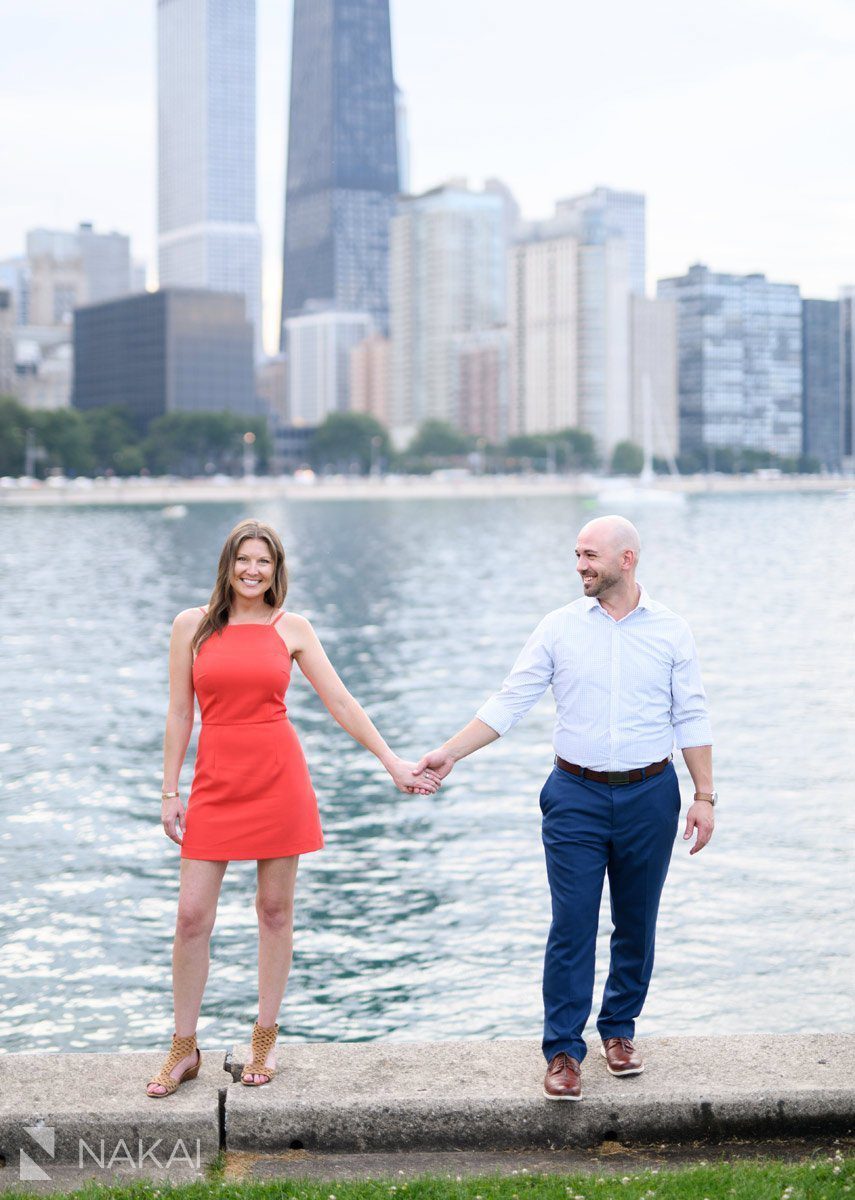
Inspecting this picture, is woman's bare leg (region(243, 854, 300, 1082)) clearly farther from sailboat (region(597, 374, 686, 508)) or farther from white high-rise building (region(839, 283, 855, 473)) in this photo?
sailboat (region(597, 374, 686, 508))

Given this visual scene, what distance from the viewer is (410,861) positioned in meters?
17.7

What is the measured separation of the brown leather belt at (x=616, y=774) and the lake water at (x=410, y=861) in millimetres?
3741

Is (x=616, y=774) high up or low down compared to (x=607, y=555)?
down

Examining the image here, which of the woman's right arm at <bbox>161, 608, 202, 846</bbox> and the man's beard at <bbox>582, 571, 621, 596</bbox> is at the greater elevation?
the man's beard at <bbox>582, 571, 621, 596</bbox>

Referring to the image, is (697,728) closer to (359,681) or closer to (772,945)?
(772,945)

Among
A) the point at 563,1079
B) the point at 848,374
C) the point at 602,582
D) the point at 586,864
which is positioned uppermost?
the point at 848,374

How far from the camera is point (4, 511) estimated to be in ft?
521

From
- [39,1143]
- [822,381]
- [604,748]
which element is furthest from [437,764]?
[822,381]

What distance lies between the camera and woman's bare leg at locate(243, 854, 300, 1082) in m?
6.63

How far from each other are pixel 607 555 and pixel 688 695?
72 centimetres

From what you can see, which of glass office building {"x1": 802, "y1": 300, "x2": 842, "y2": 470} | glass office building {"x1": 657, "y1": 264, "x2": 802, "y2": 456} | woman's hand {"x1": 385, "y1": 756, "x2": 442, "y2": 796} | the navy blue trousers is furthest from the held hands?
glass office building {"x1": 657, "y1": 264, "x2": 802, "y2": 456}

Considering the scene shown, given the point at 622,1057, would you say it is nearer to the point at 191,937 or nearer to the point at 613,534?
the point at 191,937

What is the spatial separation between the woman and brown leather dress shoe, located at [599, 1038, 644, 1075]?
1.45 meters

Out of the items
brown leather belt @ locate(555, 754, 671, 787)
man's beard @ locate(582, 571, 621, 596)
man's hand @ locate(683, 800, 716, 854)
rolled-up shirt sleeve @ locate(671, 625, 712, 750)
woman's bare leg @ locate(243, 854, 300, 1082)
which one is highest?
man's beard @ locate(582, 571, 621, 596)
